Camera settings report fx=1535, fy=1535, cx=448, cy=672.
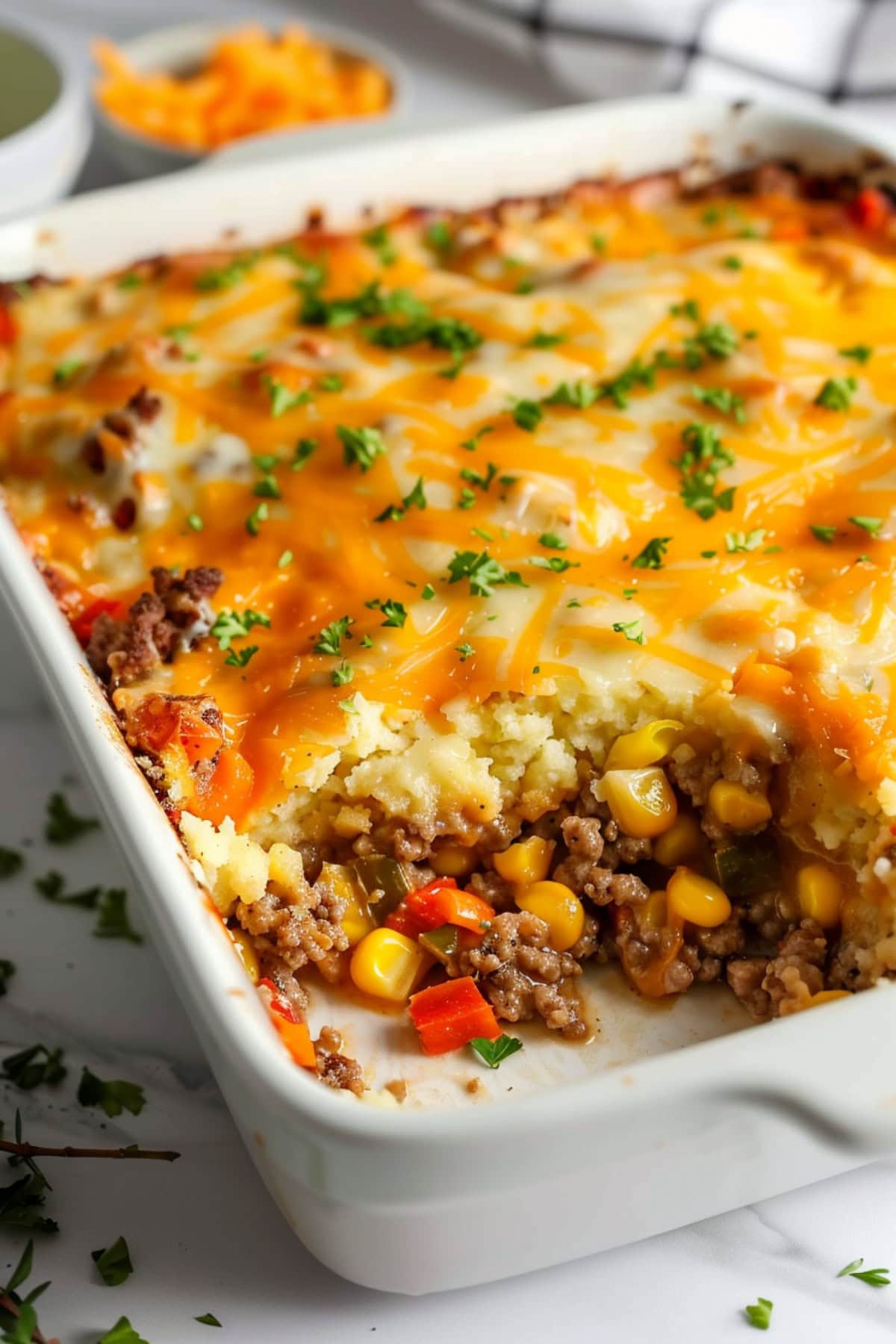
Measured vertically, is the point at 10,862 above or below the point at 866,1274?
below

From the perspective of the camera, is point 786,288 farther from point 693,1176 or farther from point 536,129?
point 693,1176

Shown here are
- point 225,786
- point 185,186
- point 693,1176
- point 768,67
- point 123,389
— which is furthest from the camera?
point 768,67

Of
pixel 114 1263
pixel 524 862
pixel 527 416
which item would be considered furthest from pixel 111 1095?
pixel 527 416

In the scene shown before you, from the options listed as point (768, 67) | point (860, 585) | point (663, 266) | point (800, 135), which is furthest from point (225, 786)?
point (768, 67)

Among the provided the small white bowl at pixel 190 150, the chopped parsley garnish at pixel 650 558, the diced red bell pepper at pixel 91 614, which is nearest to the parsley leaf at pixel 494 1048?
the chopped parsley garnish at pixel 650 558

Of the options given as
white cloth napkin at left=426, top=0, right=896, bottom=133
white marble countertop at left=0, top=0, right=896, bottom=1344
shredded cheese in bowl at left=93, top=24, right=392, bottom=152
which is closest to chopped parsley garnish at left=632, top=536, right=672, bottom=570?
white marble countertop at left=0, top=0, right=896, bottom=1344

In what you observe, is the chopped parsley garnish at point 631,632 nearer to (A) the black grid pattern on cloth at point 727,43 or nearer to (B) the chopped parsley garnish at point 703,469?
(B) the chopped parsley garnish at point 703,469

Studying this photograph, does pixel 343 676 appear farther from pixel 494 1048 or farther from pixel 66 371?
pixel 66 371
